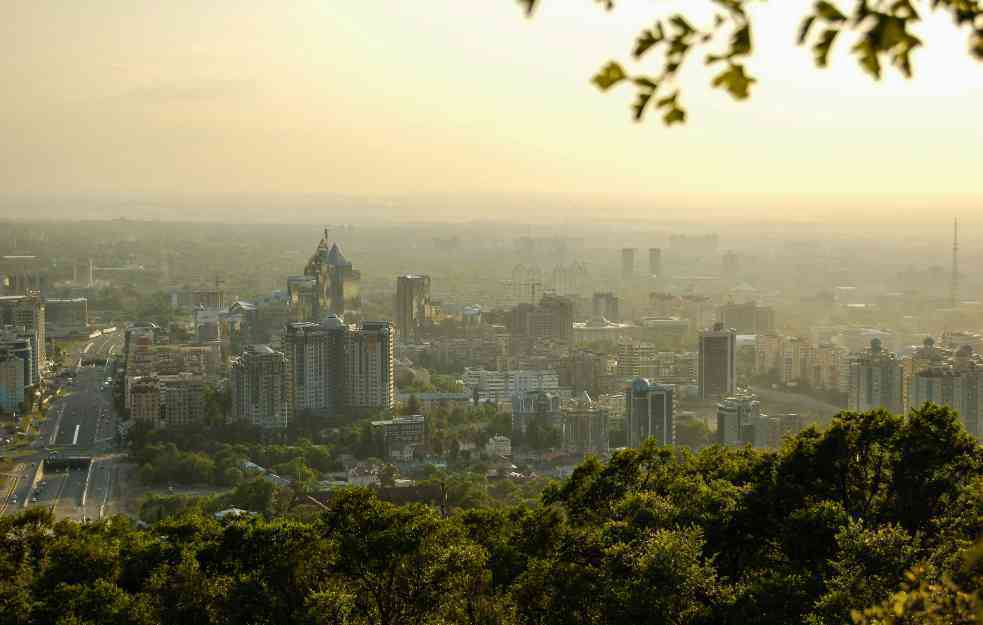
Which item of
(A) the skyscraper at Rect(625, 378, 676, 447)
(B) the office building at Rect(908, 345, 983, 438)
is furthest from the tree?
(B) the office building at Rect(908, 345, 983, 438)

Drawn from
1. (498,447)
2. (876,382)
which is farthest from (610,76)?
(876,382)

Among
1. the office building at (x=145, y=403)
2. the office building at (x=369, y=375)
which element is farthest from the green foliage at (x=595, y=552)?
the office building at (x=369, y=375)

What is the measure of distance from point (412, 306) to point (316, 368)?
22.8 feet

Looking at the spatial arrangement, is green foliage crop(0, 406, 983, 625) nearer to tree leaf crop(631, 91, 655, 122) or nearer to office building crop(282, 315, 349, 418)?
tree leaf crop(631, 91, 655, 122)

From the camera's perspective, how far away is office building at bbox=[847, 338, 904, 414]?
12523 millimetres

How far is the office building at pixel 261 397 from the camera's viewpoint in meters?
12.9

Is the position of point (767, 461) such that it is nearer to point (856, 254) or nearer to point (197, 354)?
point (197, 354)

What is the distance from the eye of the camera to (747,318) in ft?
65.7

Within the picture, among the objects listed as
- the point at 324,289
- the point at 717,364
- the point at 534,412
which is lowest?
the point at 534,412

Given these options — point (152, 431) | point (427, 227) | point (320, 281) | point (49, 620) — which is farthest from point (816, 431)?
point (427, 227)

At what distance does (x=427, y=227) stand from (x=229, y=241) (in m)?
5.95

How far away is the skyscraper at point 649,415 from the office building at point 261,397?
3.69 metres

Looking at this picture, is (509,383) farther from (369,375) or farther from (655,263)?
(655,263)

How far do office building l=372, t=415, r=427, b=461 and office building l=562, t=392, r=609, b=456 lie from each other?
143 cm
